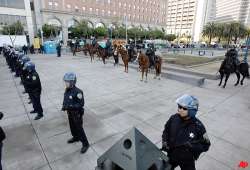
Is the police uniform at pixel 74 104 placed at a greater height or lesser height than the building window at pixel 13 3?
lesser

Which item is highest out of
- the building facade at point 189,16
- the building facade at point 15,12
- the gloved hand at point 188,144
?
the building facade at point 189,16

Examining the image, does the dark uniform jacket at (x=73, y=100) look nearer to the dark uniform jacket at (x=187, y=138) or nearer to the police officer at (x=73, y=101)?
the police officer at (x=73, y=101)

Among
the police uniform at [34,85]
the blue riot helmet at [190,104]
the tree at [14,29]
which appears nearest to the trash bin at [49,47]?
the tree at [14,29]

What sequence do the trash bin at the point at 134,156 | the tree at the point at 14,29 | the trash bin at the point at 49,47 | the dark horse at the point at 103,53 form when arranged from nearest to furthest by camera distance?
the trash bin at the point at 134,156, the dark horse at the point at 103,53, the trash bin at the point at 49,47, the tree at the point at 14,29

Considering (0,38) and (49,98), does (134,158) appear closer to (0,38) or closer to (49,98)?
(49,98)

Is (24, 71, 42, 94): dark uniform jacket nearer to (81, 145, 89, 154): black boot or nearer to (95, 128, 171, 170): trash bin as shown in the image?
(81, 145, 89, 154): black boot

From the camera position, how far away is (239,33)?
50250 mm

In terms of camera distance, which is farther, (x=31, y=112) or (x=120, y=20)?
(x=120, y=20)

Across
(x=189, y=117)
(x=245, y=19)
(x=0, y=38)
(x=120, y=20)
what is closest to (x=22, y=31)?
(x=0, y=38)

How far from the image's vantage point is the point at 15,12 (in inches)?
1677

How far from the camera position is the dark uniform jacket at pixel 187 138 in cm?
212

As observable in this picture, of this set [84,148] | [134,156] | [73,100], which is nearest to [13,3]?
[73,100]

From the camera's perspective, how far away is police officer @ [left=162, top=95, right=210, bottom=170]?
2.09 meters

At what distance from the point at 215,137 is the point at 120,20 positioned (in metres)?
69.1
